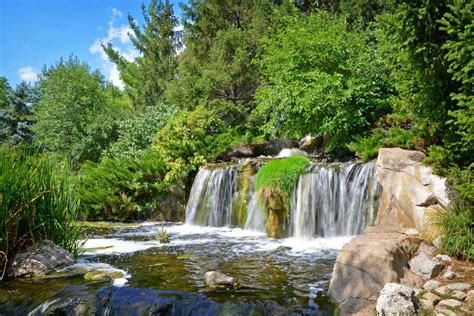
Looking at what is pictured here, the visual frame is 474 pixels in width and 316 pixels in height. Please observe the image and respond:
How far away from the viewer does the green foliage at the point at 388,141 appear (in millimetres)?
8320

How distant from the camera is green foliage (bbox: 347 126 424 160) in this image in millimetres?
8320

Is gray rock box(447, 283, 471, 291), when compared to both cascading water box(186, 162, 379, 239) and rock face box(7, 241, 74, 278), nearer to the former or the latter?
cascading water box(186, 162, 379, 239)

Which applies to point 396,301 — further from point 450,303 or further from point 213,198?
point 213,198

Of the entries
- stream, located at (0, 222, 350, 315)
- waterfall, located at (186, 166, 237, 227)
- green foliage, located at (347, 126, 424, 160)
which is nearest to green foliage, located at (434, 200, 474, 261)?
stream, located at (0, 222, 350, 315)

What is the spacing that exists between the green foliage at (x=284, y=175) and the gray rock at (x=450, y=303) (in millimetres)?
5769

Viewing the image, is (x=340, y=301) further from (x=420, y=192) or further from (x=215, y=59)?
(x=215, y=59)

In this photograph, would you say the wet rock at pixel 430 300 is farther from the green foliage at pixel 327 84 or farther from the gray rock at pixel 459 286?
the green foliage at pixel 327 84

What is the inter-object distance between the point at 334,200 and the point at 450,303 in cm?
510

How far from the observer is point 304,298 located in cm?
546

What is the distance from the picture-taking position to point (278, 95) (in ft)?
40.9

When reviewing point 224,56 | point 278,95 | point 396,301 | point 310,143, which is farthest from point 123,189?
point 396,301

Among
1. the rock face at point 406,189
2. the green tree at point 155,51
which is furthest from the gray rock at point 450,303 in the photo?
the green tree at point 155,51

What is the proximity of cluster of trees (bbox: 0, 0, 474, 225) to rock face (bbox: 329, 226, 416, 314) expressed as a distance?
55.1 inches

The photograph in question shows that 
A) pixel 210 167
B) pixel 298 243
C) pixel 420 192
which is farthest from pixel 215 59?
pixel 420 192
